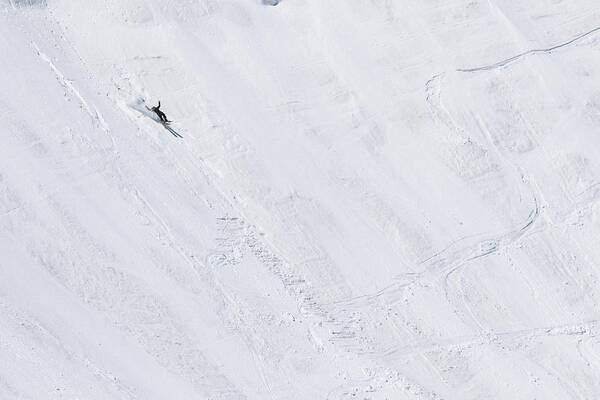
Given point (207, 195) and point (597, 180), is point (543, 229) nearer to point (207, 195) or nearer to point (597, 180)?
point (597, 180)

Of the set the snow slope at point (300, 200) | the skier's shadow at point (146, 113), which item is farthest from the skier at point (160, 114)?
the snow slope at point (300, 200)

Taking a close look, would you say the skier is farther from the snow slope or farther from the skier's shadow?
the snow slope

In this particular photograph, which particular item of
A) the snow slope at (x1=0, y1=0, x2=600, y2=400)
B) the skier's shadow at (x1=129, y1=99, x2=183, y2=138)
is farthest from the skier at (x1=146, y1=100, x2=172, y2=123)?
the snow slope at (x1=0, y1=0, x2=600, y2=400)

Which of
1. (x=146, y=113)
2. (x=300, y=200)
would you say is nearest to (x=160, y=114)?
(x=146, y=113)

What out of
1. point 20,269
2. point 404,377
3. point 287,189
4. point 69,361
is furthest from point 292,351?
point 20,269

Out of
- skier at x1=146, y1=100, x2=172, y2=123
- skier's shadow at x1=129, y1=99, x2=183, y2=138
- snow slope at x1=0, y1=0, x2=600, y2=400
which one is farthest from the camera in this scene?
skier's shadow at x1=129, y1=99, x2=183, y2=138

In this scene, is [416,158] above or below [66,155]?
above

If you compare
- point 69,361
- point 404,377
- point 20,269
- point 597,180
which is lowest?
point 69,361

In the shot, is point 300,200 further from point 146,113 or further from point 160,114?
point 146,113
